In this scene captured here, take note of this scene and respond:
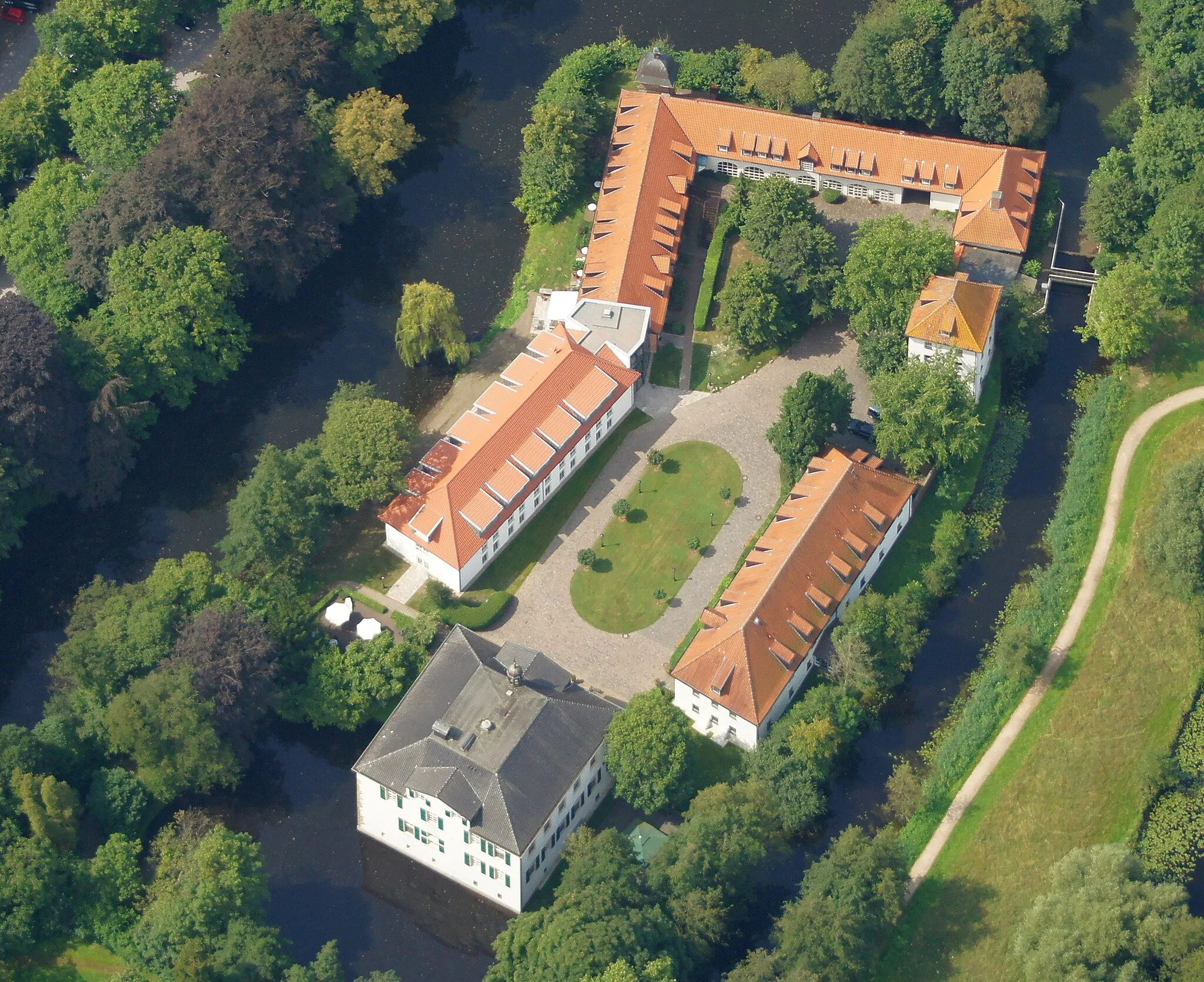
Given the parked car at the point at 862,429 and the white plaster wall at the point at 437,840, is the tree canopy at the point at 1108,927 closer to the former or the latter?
the white plaster wall at the point at 437,840

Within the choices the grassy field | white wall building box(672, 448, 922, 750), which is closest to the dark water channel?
the grassy field

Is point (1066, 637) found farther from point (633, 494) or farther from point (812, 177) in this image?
point (812, 177)

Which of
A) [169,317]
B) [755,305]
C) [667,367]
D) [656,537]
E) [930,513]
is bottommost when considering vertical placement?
[169,317]

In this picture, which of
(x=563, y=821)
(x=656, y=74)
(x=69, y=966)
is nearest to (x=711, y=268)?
(x=656, y=74)

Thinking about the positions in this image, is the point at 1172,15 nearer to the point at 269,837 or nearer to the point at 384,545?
the point at 384,545

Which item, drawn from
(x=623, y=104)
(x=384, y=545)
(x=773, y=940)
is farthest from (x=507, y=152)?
(x=773, y=940)

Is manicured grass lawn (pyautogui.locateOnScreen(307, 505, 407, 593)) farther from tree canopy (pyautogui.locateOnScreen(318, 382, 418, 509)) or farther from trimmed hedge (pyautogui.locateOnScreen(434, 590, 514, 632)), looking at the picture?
trimmed hedge (pyautogui.locateOnScreen(434, 590, 514, 632))
